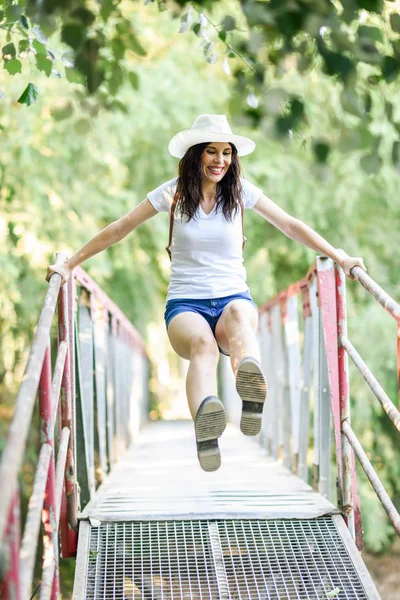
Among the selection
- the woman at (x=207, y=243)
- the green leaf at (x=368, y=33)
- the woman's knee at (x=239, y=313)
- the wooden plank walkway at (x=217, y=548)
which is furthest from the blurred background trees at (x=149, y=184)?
the wooden plank walkway at (x=217, y=548)

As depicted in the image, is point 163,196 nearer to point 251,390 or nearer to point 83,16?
point 251,390

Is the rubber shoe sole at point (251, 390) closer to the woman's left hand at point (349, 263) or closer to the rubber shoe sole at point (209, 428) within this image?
the rubber shoe sole at point (209, 428)

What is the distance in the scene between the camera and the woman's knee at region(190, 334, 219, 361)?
3359mm

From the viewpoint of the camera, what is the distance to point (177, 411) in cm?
2058

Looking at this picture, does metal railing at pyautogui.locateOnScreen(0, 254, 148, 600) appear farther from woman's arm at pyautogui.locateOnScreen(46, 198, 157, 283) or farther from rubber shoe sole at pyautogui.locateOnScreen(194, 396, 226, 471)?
rubber shoe sole at pyautogui.locateOnScreen(194, 396, 226, 471)

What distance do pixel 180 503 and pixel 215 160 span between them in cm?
152

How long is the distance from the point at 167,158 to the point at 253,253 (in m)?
1.75

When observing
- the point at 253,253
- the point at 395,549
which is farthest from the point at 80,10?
the point at 395,549

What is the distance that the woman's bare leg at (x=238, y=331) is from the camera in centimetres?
327

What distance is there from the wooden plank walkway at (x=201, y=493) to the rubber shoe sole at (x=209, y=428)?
420 mm

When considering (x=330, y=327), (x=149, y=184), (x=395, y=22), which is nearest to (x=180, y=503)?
(x=330, y=327)

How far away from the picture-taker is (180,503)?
3.70m

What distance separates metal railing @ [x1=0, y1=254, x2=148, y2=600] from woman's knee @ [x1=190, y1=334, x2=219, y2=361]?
1.75ft

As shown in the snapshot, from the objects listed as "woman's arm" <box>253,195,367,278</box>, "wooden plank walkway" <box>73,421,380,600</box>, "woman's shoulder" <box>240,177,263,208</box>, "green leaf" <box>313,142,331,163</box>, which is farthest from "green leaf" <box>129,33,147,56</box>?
"wooden plank walkway" <box>73,421,380,600</box>
